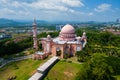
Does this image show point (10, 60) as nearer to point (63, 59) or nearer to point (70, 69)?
point (63, 59)

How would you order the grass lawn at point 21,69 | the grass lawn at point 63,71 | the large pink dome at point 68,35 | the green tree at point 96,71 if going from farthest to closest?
the large pink dome at point 68,35, the grass lawn at point 21,69, the grass lawn at point 63,71, the green tree at point 96,71

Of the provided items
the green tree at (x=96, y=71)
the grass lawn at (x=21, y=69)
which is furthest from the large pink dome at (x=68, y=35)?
the green tree at (x=96, y=71)

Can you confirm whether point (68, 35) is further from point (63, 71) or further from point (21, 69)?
point (21, 69)

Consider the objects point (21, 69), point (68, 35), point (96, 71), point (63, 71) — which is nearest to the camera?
point (96, 71)

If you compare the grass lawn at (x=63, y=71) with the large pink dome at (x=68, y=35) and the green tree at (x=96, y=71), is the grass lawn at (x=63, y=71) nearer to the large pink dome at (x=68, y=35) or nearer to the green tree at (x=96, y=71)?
the green tree at (x=96, y=71)

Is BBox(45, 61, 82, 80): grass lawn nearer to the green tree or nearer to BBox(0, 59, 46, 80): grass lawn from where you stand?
BBox(0, 59, 46, 80): grass lawn

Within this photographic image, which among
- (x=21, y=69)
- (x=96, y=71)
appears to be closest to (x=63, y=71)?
(x=96, y=71)
